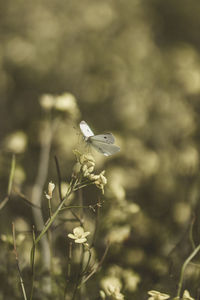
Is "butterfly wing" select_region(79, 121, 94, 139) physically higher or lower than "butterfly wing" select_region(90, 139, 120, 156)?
higher

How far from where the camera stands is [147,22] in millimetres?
3049

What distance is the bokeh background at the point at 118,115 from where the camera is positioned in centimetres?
101

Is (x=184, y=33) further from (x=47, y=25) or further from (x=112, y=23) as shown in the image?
(x=47, y=25)

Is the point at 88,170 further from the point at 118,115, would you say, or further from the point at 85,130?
the point at 118,115

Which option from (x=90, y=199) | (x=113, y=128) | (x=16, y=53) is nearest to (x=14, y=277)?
(x=90, y=199)

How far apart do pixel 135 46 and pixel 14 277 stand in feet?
6.68

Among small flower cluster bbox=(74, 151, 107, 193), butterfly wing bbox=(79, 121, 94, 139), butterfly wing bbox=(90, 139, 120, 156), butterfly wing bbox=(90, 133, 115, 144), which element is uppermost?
butterfly wing bbox=(79, 121, 94, 139)

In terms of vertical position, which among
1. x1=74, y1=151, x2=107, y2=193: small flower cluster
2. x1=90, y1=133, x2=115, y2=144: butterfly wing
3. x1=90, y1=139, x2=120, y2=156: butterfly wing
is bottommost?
x1=74, y1=151, x2=107, y2=193: small flower cluster

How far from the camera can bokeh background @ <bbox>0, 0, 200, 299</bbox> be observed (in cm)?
101

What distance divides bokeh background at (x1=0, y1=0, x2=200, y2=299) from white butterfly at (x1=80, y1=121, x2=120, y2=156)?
0.06 m

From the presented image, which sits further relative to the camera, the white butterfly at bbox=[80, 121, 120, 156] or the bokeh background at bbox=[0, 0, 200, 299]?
the bokeh background at bbox=[0, 0, 200, 299]

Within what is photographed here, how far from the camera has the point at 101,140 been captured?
62cm

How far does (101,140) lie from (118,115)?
4.89ft

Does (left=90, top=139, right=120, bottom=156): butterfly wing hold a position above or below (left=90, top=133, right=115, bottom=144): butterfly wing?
below
